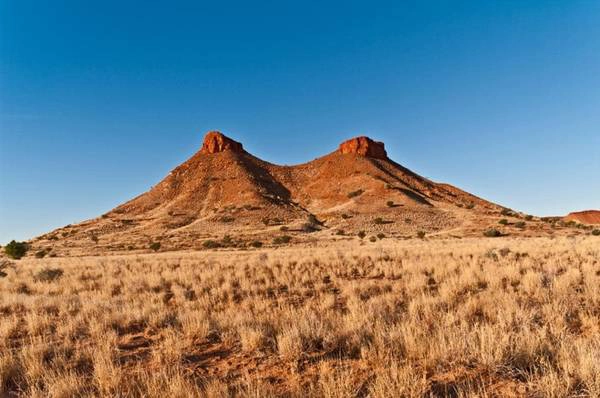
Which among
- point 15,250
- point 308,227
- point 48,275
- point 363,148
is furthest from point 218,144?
point 48,275

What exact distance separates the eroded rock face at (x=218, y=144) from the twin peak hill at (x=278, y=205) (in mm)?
297

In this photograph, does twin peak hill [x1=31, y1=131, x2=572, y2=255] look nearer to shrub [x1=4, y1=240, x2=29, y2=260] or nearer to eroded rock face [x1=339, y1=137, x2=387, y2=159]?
eroded rock face [x1=339, y1=137, x2=387, y2=159]

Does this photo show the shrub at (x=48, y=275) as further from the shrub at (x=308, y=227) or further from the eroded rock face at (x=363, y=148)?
the eroded rock face at (x=363, y=148)

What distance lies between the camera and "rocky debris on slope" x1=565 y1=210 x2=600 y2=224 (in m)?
118

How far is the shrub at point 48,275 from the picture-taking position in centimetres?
1520

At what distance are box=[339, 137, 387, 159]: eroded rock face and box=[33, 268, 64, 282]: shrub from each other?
10496cm

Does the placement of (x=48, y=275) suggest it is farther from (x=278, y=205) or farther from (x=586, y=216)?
(x=586, y=216)

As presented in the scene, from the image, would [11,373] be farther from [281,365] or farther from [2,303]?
[2,303]

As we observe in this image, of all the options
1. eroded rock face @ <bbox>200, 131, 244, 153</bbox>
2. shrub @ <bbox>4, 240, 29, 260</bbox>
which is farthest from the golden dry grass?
eroded rock face @ <bbox>200, 131, 244, 153</bbox>

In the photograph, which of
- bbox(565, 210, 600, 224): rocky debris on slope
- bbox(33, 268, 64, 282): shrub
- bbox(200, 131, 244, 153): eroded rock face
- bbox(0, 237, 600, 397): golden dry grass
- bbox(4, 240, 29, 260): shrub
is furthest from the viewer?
bbox(565, 210, 600, 224): rocky debris on slope

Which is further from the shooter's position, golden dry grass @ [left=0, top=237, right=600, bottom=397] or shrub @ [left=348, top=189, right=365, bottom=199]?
shrub @ [left=348, top=189, right=365, bottom=199]

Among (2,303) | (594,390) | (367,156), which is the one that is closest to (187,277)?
(2,303)

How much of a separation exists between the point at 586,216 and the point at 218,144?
11373cm

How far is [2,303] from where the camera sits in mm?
10055
